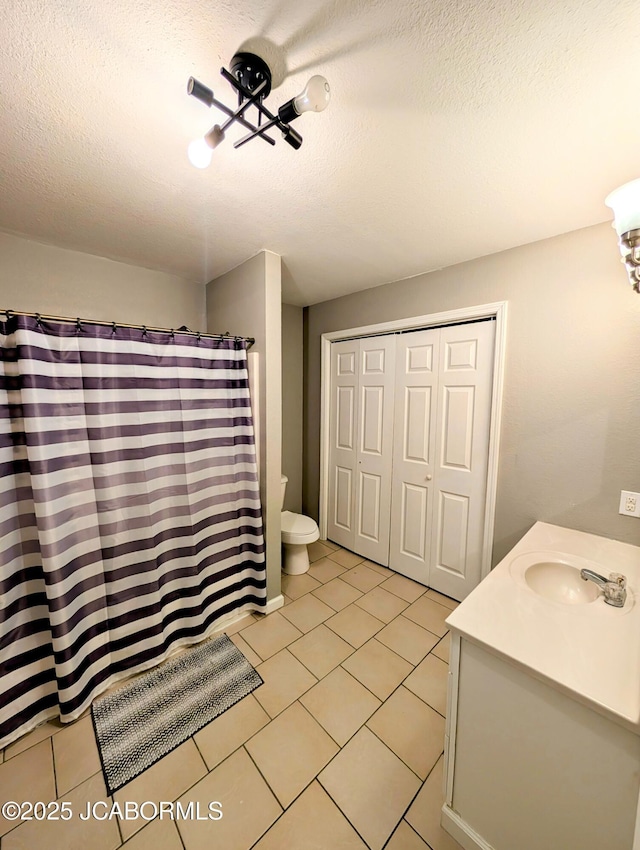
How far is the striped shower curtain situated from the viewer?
135 centimetres

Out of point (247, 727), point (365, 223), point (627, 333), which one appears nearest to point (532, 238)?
point (627, 333)

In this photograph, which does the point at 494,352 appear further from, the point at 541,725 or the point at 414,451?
the point at 541,725

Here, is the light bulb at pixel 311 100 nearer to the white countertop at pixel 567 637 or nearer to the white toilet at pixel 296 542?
the white countertop at pixel 567 637

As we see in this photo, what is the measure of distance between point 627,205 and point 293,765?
2404 millimetres

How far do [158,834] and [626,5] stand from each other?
263 cm

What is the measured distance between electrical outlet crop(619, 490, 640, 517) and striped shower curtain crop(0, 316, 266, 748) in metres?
1.94

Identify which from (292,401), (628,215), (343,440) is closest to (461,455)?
(343,440)

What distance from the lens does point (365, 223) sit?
5.37 feet

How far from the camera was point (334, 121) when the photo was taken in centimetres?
102

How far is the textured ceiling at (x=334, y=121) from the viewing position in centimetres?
75

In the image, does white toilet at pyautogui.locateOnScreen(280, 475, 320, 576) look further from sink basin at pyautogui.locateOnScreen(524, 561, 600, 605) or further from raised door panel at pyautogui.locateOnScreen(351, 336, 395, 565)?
sink basin at pyautogui.locateOnScreen(524, 561, 600, 605)

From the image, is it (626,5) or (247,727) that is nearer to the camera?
(626,5)

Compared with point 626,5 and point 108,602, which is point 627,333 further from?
point 108,602

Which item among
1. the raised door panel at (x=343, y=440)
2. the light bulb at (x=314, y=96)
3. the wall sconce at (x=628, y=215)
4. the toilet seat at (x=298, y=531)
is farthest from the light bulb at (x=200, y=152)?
the toilet seat at (x=298, y=531)
